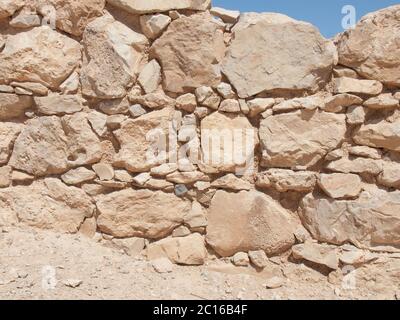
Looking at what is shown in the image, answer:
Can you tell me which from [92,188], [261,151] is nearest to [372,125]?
[261,151]

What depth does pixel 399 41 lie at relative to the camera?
2340 millimetres

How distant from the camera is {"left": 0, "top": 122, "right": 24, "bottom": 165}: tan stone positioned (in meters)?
2.60

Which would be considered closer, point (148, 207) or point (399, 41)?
→ point (399, 41)

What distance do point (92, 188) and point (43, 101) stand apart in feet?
2.09

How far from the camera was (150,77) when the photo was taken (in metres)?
2.53

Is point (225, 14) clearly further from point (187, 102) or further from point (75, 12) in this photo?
point (75, 12)

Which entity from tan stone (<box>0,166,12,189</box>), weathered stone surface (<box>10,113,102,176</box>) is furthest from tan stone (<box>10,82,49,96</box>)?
tan stone (<box>0,166,12,189</box>)

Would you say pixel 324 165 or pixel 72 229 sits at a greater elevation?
pixel 324 165

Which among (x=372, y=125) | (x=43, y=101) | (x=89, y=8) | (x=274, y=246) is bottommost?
(x=274, y=246)

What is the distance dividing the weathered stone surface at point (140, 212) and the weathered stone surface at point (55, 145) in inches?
12.2

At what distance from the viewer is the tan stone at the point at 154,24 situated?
97.8 inches

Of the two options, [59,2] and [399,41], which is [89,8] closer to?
[59,2]

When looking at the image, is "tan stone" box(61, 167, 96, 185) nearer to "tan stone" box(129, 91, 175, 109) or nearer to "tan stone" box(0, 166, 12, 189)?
"tan stone" box(0, 166, 12, 189)

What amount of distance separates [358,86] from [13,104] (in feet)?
7.06
